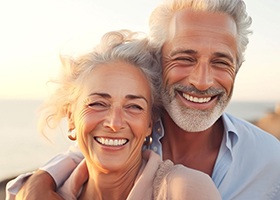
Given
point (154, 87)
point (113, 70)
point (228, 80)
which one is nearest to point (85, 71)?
point (113, 70)

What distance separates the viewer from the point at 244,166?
11.7ft

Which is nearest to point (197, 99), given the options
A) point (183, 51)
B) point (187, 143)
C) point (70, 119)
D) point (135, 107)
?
point (183, 51)

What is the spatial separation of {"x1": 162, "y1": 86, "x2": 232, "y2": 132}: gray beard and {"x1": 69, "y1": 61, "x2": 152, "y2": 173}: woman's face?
1.10 ft

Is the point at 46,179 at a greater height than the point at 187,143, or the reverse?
the point at 187,143

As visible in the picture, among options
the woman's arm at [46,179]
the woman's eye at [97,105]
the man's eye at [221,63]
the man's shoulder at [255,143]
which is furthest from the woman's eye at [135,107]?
the man's shoulder at [255,143]

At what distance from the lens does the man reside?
3389mm

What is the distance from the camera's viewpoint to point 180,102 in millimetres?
3465

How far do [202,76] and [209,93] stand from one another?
12 cm

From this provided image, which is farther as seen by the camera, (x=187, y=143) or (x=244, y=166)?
(x=187, y=143)

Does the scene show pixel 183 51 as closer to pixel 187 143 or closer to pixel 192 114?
pixel 192 114

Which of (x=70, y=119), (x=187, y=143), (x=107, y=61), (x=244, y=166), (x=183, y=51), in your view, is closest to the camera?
(x=107, y=61)

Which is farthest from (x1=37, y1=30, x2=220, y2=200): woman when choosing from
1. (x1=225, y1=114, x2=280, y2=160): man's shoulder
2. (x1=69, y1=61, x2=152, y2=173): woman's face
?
(x1=225, y1=114, x2=280, y2=160): man's shoulder

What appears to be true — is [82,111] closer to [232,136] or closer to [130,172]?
[130,172]

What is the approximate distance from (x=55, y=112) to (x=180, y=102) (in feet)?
2.49
